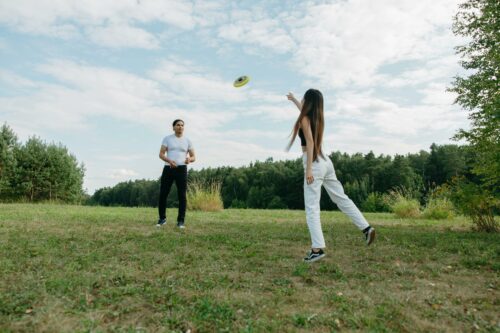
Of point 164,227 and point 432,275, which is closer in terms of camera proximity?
point 432,275

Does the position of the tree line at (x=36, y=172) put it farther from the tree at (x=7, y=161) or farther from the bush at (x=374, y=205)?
the bush at (x=374, y=205)

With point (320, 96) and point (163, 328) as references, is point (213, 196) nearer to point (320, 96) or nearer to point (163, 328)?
point (320, 96)

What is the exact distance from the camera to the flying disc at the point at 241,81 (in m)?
7.71

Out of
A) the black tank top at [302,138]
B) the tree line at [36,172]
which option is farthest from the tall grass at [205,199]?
the tree line at [36,172]

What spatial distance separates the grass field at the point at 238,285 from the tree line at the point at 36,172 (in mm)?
25178

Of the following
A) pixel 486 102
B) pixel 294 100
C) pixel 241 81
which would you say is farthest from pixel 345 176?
pixel 294 100

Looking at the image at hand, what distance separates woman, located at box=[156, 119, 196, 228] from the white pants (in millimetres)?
3599

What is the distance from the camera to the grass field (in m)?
2.93

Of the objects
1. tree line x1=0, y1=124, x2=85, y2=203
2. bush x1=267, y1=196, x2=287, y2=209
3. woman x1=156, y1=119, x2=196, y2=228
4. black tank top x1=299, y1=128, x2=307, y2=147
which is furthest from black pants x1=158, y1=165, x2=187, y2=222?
bush x1=267, y1=196, x2=287, y2=209

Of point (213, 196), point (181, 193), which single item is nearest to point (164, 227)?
point (181, 193)

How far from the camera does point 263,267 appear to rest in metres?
4.54

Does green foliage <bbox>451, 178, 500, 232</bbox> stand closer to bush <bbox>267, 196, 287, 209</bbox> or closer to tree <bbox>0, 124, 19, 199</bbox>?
tree <bbox>0, 124, 19, 199</bbox>

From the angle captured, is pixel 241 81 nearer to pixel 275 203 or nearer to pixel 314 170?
pixel 314 170

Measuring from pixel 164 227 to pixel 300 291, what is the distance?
15.0 ft
